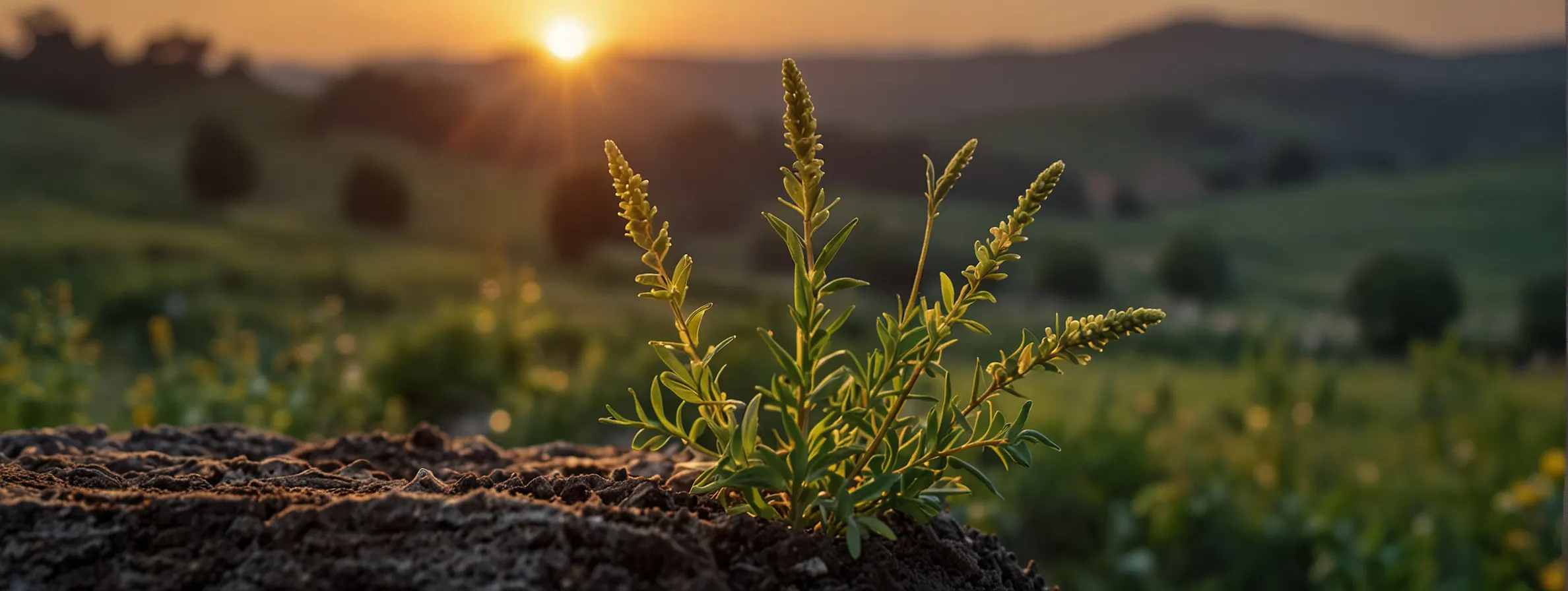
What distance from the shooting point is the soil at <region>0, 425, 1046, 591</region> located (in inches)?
50.8

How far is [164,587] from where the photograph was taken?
4.26 ft

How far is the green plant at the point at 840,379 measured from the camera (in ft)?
4.63

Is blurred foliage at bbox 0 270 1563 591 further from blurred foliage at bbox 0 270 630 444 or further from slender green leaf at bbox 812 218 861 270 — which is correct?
slender green leaf at bbox 812 218 861 270

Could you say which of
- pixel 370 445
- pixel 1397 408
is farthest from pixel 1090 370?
pixel 370 445

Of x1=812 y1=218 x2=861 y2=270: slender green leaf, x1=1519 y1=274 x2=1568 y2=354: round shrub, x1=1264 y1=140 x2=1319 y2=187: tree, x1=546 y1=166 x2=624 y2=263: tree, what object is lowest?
x1=1264 y1=140 x2=1319 y2=187: tree

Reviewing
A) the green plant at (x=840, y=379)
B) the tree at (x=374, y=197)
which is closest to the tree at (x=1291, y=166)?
the tree at (x=374, y=197)

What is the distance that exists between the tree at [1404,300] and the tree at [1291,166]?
3410 cm

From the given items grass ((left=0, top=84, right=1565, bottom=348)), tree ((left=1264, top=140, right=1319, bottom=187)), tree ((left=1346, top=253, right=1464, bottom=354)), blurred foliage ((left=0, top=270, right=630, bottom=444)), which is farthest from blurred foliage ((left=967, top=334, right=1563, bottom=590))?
tree ((left=1264, top=140, right=1319, bottom=187))

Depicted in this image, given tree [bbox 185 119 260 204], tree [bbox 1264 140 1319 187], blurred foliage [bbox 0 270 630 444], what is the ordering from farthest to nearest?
tree [bbox 1264 140 1319 187], tree [bbox 185 119 260 204], blurred foliage [bbox 0 270 630 444]

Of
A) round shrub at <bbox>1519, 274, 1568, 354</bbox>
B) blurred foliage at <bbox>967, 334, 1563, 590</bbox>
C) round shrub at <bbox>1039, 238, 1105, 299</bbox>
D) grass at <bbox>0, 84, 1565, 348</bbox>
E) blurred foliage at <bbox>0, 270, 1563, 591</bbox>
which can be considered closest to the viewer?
blurred foliage at <bbox>0, 270, 1563, 591</bbox>

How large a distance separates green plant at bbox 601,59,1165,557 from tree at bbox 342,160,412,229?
37.6 m

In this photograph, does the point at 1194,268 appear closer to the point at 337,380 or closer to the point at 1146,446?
the point at 1146,446

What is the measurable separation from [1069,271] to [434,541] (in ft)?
112

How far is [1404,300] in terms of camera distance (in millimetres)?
24938
